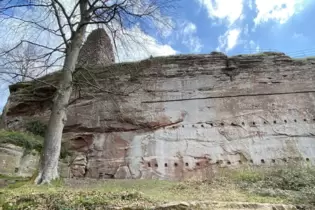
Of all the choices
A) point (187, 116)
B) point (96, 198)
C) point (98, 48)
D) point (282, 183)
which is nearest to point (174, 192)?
point (96, 198)

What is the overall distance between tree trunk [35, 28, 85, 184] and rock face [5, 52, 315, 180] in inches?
64.4

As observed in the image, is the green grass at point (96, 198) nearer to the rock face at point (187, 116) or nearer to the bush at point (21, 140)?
the bush at point (21, 140)

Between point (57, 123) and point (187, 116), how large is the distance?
15.3ft

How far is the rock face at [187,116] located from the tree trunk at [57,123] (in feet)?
5.37

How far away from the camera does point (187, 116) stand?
10.9 metres

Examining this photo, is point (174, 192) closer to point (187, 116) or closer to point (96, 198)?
point (96, 198)

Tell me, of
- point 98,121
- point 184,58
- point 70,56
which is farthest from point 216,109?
point 70,56

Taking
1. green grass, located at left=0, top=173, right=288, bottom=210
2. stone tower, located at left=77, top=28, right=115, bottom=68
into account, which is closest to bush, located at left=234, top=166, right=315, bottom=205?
green grass, located at left=0, top=173, right=288, bottom=210

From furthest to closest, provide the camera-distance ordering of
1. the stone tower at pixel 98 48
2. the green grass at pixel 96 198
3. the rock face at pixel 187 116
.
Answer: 1. the stone tower at pixel 98 48
2. the rock face at pixel 187 116
3. the green grass at pixel 96 198

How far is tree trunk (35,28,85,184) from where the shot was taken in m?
7.22

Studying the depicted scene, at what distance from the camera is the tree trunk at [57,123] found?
284 inches

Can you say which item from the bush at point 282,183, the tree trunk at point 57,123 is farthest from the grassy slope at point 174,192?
the tree trunk at point 57,123

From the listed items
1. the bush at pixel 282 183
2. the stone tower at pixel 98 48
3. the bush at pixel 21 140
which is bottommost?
the bush at pixel 282 183

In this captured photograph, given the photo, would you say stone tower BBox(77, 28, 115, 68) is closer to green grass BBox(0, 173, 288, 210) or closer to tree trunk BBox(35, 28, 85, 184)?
tree trunk BBox(35, 28, 85, 184)
